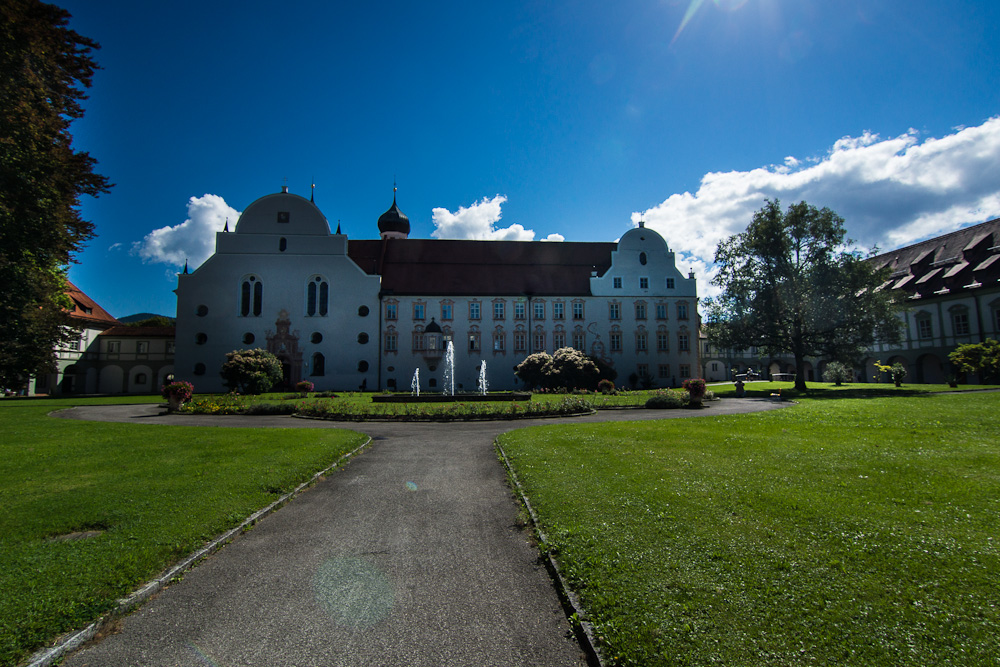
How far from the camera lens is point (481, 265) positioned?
53438 mm

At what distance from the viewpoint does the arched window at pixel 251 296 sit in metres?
48.0

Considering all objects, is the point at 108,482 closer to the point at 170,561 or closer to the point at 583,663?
the point at 170,561

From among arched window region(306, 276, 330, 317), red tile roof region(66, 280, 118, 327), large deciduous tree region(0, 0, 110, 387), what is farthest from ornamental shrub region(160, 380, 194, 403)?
red tile roof region(66, 280, 118, 327)

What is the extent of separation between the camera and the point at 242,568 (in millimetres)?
5438

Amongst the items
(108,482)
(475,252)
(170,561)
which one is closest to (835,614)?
(170,561)

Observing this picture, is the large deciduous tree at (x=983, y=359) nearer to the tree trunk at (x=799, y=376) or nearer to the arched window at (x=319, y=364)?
the tree trunk at (x=799, y=376)

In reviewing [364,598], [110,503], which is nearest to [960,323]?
[364,598]

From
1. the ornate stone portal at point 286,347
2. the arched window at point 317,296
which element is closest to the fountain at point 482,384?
the arched window at point 317,296

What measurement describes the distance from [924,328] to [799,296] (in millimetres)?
21851

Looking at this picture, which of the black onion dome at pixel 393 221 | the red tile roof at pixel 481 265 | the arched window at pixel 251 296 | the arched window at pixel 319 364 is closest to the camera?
the arched window at pixel 319 364

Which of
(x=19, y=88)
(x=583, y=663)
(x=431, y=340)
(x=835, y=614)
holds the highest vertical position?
(x=19, y=88)

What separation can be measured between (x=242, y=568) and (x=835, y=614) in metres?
5.77

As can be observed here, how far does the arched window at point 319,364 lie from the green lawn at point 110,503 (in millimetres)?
33105

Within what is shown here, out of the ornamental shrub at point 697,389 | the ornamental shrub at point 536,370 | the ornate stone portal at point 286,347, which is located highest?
the ornate stone portal at point 286,347
